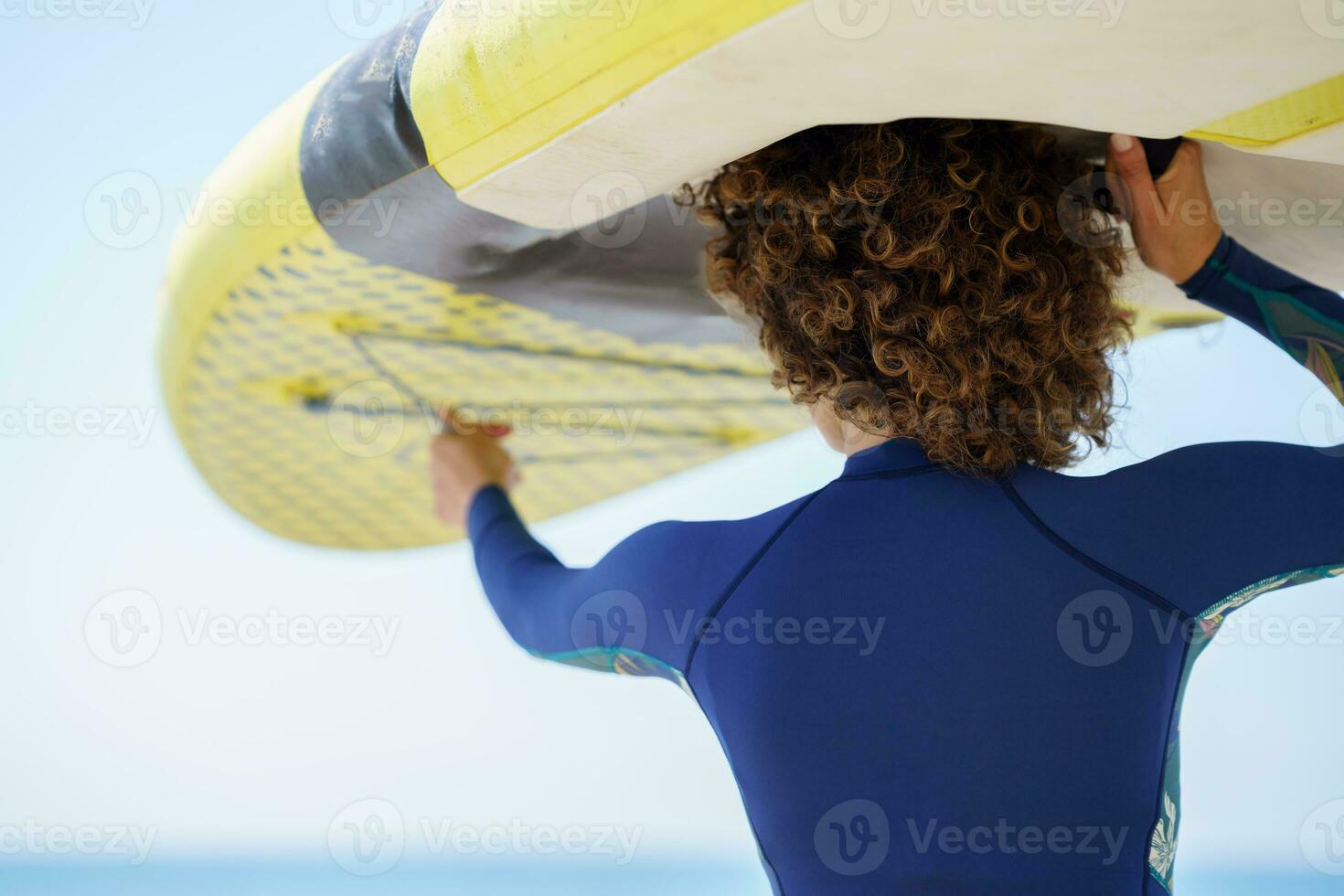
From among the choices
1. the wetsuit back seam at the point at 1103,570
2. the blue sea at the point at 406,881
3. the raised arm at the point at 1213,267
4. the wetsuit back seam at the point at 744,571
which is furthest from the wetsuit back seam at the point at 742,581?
the blue sea at the point at 406,881

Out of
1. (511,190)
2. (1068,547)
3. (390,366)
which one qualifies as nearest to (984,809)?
(1068,547)

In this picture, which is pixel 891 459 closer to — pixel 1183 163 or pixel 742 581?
pixel 742 581

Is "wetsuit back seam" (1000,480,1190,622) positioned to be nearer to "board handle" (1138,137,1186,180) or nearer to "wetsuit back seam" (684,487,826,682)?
"wetsuit back seam" (684,487,826,682)

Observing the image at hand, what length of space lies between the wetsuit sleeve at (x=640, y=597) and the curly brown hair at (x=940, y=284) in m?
0.13

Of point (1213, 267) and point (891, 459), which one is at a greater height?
point (1213, 267)

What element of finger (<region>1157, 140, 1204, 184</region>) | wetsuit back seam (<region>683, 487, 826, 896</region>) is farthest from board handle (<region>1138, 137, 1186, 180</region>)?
wetsuit back seam (<region>683, 487, 826, 896</region>)

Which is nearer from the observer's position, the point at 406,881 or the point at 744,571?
the point at 744,571

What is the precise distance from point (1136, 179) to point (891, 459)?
1.14 feet

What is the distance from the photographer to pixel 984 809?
28.5 inches

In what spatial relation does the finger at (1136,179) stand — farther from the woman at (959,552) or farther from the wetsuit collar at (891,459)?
the wetsuit collar at (891,459)

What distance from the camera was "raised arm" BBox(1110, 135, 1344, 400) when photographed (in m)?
0.88

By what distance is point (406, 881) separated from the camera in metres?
4.95

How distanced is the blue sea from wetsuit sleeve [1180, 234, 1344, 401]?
12.8 ft

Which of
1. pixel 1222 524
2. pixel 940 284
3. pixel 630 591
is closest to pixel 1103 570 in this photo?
pixel 1222 524
